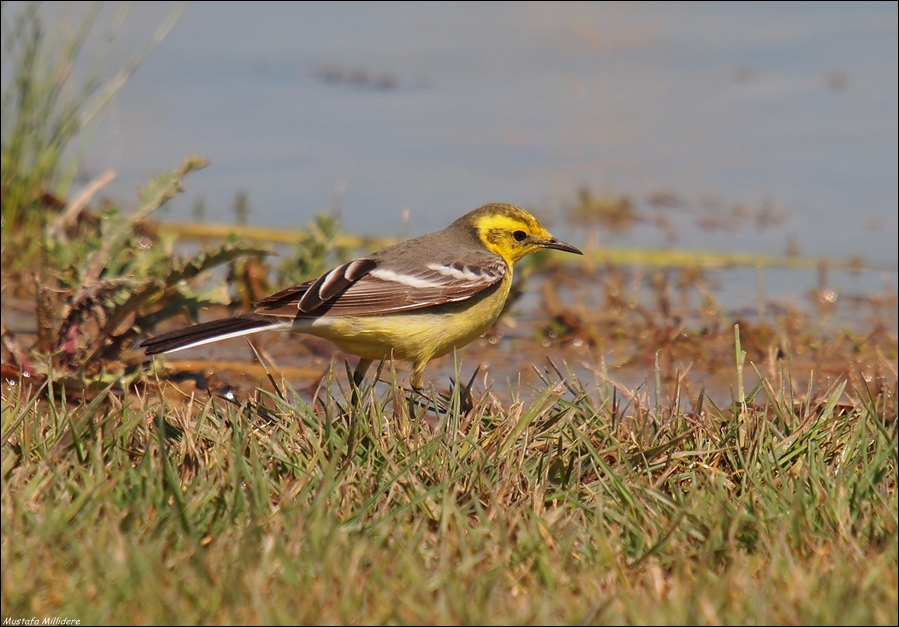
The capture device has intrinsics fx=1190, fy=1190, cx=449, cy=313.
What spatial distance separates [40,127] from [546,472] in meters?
5.70

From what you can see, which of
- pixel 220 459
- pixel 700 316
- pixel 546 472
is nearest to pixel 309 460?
pixel 220 459

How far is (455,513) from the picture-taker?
378cm

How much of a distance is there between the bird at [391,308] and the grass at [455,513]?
2.20 feet

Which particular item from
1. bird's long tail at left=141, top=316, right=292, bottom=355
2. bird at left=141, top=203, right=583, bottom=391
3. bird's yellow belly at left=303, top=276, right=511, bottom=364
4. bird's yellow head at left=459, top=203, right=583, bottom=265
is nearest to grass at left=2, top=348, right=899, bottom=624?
bird's long tail at left=141, top=316, right=292, bottom=355

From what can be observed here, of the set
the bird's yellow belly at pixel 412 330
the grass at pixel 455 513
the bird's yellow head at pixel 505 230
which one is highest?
the bird's yellow head at pixel 505 230

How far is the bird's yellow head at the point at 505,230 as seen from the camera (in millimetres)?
6926

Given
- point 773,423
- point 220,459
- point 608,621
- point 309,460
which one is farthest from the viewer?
point 773,423

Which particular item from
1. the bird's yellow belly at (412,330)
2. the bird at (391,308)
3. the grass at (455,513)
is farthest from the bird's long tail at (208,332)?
the grass at (455,513)

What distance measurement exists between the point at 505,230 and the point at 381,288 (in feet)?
3.86

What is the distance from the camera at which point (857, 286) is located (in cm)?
983

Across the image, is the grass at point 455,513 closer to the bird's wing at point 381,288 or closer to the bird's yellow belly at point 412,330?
the bird's wing at point 381,288

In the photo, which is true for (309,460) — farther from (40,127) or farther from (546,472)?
(40,127)

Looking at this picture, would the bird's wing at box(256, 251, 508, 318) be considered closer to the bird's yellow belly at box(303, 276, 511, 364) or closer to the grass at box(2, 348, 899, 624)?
the bird's yellow belly at box(303, 276, 511, 364)

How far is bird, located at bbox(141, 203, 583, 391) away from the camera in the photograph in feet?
18.7
